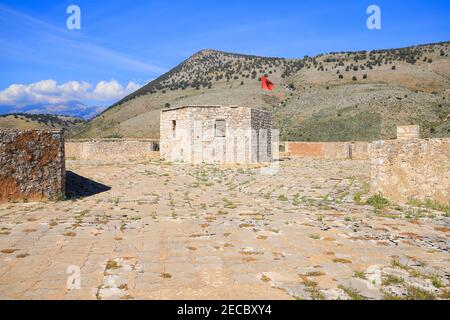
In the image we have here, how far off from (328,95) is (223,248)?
5085 cm

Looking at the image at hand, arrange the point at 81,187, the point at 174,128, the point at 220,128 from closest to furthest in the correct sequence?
1. the point at 81,187
2. the point at 220,128
3. the point at 174,128

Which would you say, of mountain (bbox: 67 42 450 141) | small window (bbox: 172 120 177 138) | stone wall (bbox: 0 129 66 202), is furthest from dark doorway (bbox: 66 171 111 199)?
mountain (bbox: 67 42 450 141)

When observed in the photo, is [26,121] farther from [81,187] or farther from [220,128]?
[81,187]

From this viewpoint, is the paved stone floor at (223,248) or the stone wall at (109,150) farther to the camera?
the stone wall at (109,150)

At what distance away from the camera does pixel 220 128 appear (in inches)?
754

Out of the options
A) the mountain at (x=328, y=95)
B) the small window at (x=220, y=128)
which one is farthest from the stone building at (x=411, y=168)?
the mountain at (x=328, y=95)

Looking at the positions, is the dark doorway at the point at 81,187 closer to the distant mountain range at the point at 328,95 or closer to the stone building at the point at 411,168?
the stone building at the point at 411,168

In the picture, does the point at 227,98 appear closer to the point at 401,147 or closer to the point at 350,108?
the point at 350,108

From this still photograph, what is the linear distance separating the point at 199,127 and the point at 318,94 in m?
38.6

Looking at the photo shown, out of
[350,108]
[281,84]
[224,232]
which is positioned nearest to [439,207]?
[224,232]

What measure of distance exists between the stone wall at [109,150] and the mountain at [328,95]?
21561 mm

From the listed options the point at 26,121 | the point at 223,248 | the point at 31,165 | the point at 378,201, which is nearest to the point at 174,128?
the point at 31,165

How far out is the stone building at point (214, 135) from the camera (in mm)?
18828
